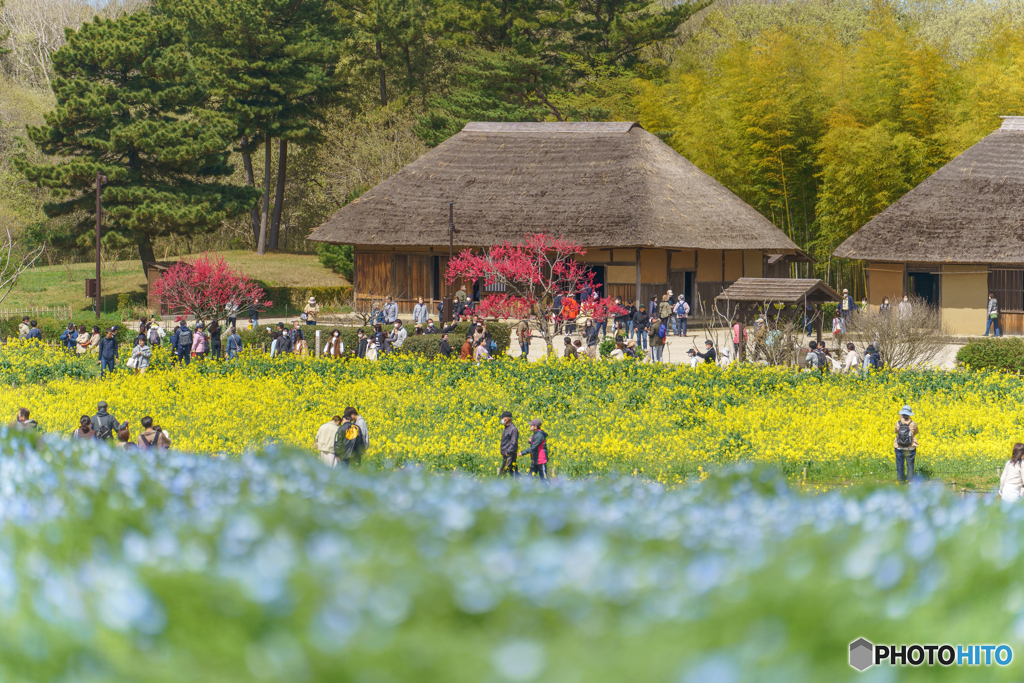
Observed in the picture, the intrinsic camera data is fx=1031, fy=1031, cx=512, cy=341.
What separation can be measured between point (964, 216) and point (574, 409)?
2274 cm

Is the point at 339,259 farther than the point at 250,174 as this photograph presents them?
No

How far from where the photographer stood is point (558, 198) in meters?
39.6

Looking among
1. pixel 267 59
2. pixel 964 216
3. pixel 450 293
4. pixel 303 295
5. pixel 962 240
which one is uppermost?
pixel 267 59

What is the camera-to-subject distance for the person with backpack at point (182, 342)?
24.3 meters

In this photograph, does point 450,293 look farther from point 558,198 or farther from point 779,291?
point 779,291

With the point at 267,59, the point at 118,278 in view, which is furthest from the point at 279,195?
the point at 118,278

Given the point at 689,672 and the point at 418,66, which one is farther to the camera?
the point at 418,66

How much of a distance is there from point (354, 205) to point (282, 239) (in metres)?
24.8

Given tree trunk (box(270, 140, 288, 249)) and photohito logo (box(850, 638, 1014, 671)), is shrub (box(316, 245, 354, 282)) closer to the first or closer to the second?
tree trunk (box(270, 140, 288, 249))

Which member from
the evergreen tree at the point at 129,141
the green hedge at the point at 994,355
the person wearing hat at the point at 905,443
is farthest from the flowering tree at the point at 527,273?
the person wearing hat at the point at 905,443

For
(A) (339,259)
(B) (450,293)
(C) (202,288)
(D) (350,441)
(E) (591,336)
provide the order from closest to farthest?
(D) (350,441) < (E) (591,336) < (C) (202,288) < (B) (450,293) < (A) (339,259)

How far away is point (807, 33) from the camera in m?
65.6

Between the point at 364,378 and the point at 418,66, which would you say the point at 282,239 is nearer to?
the point at 418,66

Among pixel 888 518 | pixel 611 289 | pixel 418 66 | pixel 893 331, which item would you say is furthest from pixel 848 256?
pixel 888 518
